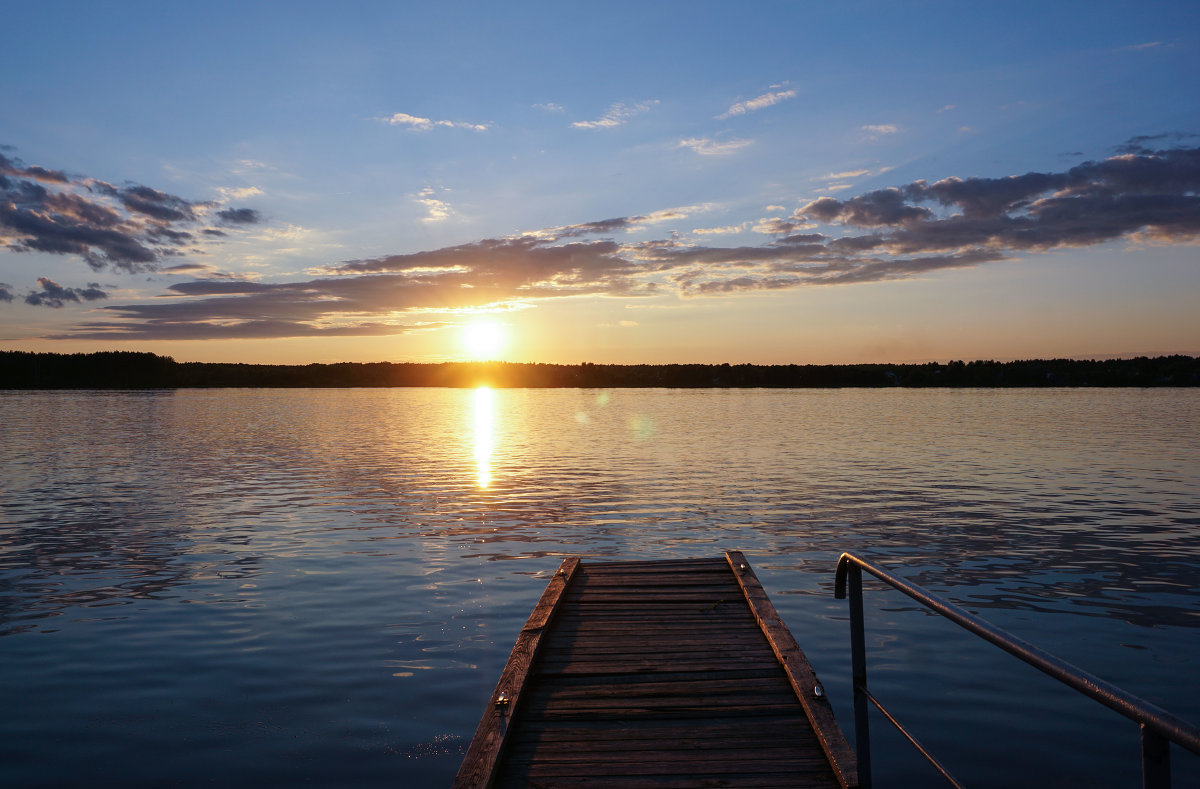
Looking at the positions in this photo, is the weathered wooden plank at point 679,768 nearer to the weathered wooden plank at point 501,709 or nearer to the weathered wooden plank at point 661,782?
the weathered wooden plank at point 661,782

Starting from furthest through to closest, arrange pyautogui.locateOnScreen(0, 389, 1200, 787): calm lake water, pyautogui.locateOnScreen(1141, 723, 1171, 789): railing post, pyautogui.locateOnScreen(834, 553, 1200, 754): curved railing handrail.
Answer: pyautogui.locateOnScreen(0, 389, 1200, 787): calm lake water < pyautogui.locateOnScreen(1141, 723, 1171, 789): railing post < pyautogui.locateOnScreen(834, 553, 1200, 754): curved railing handrail

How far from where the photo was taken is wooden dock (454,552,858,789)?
6332 mm

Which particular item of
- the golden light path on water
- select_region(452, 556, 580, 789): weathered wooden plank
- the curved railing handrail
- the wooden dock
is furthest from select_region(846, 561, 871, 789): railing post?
the golden light path on water

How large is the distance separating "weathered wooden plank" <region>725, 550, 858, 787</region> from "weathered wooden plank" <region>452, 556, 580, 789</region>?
2652 millimetres

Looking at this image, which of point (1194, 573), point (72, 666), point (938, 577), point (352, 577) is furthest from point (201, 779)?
point (1194, 573)

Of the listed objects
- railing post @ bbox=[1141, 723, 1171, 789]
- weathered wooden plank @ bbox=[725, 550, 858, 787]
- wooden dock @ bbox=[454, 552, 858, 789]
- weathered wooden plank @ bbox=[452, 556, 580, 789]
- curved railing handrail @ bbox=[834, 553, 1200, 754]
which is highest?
curved railing handrail @ bbox=[834, 553, 1200, 754]

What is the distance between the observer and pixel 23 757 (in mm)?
7914

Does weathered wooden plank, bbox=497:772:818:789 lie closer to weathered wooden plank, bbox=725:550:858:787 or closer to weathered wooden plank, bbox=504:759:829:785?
weathered wooden plank, bbox=504:759:829:785

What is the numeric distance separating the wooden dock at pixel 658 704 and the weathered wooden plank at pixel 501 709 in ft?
0.04

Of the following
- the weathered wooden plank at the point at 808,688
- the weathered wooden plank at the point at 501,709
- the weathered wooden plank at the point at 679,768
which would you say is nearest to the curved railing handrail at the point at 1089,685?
the weathered wooden plank at the point at 808,688

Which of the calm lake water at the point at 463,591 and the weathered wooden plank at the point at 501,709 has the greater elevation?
the weathered wooden plank at the point at 501,709

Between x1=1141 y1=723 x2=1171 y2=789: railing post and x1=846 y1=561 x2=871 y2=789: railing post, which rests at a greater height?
x1=1141 y1=723 x2=1171 y2=789: railing post

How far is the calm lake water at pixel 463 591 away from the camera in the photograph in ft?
27.3

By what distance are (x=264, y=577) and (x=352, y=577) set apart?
5.41 feet
